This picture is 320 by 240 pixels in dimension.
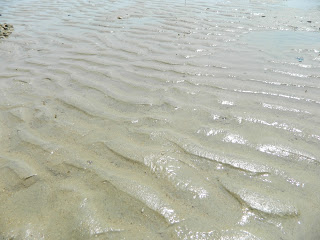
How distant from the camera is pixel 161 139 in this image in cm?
194

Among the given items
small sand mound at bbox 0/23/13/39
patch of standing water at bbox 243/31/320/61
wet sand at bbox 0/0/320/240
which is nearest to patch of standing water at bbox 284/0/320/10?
patch of standing water at bbox 243/31/320/61

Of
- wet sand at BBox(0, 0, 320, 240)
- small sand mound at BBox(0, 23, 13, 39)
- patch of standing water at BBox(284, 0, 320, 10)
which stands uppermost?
patch of standing water at BBox(284, 0, 320, 10)

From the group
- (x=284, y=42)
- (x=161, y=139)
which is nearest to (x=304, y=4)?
(x=284, y=42)

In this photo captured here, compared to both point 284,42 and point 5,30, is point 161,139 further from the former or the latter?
point 5,30

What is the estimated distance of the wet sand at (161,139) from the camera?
1.37m

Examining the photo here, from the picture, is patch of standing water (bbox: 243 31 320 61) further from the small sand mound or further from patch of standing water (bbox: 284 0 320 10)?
the small sand mound

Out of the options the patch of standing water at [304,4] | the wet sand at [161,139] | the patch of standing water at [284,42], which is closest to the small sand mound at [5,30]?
the wet sand at [161,139]

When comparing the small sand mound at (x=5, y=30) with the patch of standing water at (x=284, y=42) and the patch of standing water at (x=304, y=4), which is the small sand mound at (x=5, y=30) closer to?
the patch of standing water at (x=284, y=42)

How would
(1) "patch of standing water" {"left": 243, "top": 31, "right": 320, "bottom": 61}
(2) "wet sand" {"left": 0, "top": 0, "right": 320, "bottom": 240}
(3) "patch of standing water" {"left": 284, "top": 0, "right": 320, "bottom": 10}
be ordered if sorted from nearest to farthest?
(2) "wet sand" {"left": 0, "top": 0, "right": 320, "bottom": 240} < (1) "patch of standing water" {"left": 243, "top": 31, "right": 320, "bottom": 61} < (3) "patch of standing water" {"left": 284, "top": 0, "right": 320, "bottom": 10}

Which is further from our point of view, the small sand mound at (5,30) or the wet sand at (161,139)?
the small sand mound at (5,30)

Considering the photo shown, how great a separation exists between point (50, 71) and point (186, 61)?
5.89 feet

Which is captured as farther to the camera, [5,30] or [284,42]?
[5,30]

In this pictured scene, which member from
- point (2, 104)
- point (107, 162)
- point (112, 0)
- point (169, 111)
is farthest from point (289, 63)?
point (112, 0)

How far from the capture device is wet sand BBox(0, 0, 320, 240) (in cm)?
137
